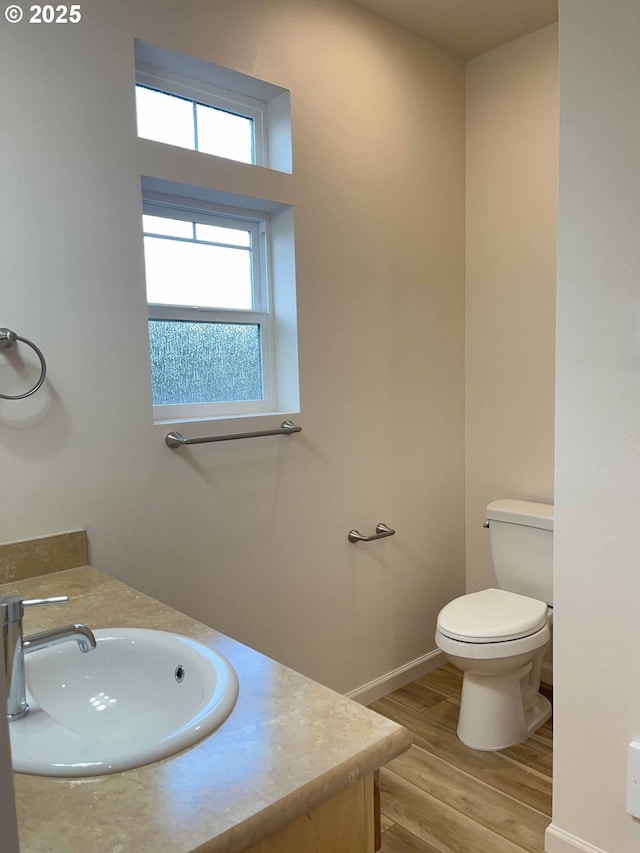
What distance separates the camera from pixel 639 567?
1.55 m

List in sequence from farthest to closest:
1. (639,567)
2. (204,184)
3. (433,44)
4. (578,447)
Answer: (433,44) < (204,184) < (578,447) < (639,567)

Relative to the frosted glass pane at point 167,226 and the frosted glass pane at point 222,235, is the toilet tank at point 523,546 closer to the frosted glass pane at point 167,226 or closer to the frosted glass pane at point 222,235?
the frosted glass pane at point 222,235

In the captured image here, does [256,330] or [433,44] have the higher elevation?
[433,44]

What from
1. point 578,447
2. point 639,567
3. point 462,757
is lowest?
point 462,757

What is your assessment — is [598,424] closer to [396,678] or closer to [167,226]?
[167,226]

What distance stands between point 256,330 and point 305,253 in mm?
327

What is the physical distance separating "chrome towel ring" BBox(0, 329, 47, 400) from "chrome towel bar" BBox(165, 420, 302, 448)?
0.42 meters

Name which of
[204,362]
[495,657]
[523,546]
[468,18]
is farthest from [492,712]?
[468,18]

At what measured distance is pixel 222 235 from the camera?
7.31 feet

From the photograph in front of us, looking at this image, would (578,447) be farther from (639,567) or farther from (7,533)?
(7,533)

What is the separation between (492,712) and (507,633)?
0.34m

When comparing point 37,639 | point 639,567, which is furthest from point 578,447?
point 37,639

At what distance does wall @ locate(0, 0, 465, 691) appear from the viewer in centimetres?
167

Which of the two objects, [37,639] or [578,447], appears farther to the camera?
[578,447]
